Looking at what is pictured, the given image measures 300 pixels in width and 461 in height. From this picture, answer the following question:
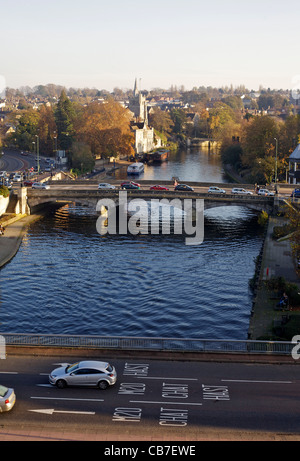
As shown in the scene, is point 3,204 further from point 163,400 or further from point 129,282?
point 163,400

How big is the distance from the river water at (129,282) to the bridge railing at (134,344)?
9166mm

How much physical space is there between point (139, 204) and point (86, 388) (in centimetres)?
6340

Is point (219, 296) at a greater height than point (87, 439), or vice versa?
point (87, 439)

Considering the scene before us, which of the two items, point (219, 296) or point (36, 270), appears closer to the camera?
point (219, 296)

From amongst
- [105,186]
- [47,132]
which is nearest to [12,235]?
[105,186]

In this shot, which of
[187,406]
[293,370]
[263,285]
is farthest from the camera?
[263,285]

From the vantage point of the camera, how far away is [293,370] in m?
26.2

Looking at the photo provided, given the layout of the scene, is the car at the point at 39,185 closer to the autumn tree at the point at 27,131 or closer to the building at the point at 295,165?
the building at the point at 295,165

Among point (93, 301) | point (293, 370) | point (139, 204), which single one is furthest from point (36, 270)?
point (139, 204)

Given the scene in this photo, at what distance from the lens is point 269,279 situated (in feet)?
A: 143

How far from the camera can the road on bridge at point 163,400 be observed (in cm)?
2136

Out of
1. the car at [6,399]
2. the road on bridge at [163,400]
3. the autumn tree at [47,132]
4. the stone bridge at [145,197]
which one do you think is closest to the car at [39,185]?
the stone bridge at [145,197]
